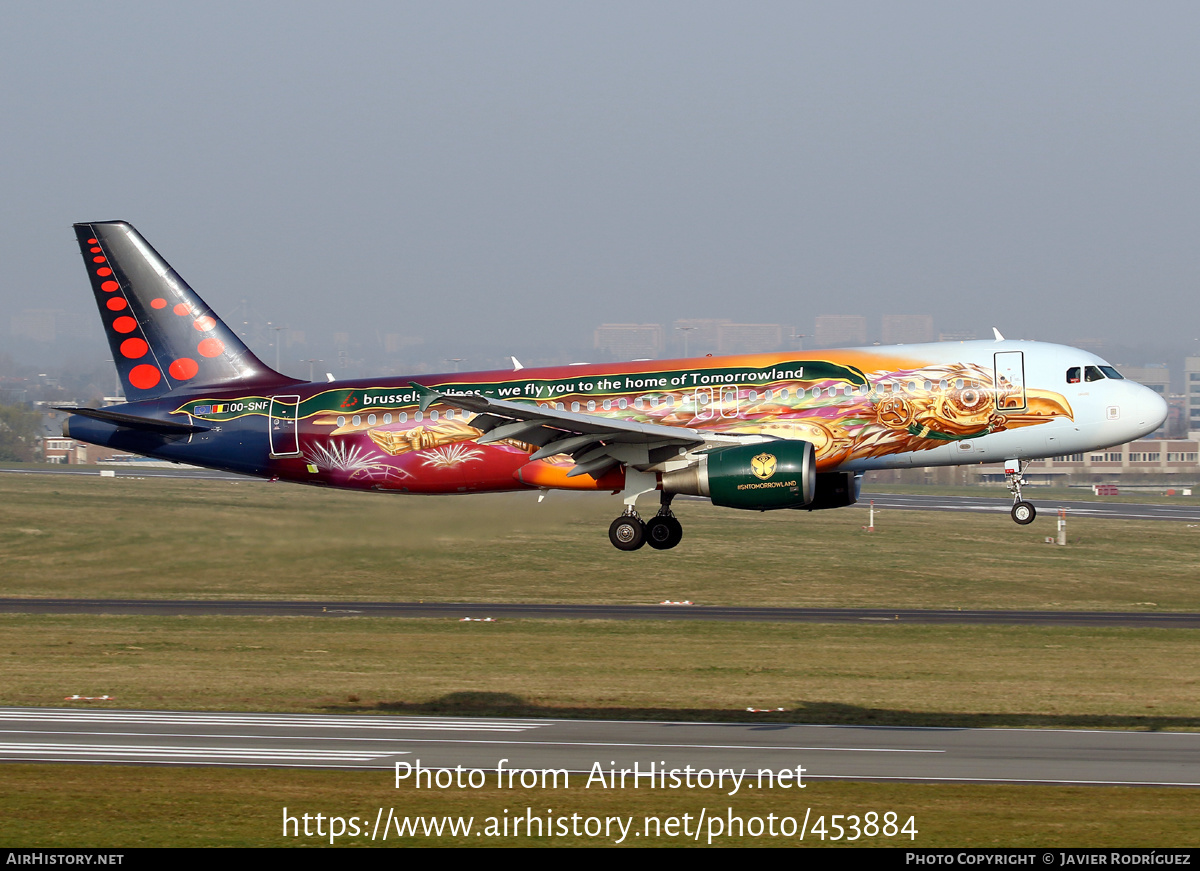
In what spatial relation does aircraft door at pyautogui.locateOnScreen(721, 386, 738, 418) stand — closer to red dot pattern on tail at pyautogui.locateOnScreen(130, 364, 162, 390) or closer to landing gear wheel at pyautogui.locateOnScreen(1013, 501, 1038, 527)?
landing gear wheel at pyautogui.locateOnScreen(1013, 501, 1038, 527)

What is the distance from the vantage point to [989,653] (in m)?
58.4

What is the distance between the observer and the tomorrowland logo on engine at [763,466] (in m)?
37.4

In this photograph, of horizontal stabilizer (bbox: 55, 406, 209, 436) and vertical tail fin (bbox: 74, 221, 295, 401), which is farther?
vertical tail fin (bbox: 74, 221, 295, 401)

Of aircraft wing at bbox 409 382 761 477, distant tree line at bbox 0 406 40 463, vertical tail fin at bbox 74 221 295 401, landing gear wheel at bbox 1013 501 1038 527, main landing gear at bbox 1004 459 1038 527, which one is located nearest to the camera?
aircraft wing at bbox 409 382 761 477

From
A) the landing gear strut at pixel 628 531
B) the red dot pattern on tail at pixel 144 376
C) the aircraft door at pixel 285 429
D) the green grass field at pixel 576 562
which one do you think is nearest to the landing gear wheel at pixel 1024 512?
the landing gear strut at pixel 628 531

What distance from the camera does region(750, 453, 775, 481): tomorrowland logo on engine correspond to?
37.4 metres

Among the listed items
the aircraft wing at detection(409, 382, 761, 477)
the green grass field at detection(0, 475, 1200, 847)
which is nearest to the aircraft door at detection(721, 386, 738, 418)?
the aircraft wing at detection(409, 382, 761, 477)

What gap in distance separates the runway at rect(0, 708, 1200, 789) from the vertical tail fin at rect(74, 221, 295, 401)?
11.4m

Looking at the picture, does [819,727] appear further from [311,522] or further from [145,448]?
[145,448]

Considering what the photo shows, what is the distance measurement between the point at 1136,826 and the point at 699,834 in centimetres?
979

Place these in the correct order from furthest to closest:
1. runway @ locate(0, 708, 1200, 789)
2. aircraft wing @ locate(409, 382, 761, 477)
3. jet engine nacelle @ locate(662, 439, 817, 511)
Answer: aircraft wing @ locate(409, 382, 761, 477) → jet engine nacelle @ locate(662, 439, 817, 511) → runway @ locate(0, 708, 1200, 789)

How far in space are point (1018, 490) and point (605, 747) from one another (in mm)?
14434

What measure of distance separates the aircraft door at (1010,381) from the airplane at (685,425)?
0.14 ft

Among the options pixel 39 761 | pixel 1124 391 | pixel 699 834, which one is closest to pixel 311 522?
pixel 39 761
